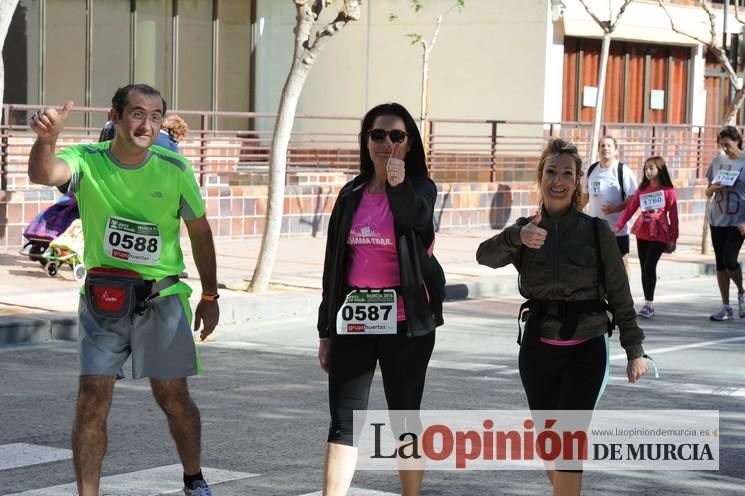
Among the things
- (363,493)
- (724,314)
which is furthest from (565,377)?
(724,314)

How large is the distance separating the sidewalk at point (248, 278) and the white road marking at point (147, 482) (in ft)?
16.2

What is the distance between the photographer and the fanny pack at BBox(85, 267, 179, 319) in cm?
592

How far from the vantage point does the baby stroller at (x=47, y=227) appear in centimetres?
1463

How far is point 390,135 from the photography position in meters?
5.77

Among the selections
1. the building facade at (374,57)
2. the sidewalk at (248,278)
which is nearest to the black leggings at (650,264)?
the sidewalk at (248,278)

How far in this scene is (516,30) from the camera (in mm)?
29297

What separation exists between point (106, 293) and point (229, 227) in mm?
14087

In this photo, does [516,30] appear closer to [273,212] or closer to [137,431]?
[273,212]

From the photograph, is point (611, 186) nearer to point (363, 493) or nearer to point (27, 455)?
point (363, 493)

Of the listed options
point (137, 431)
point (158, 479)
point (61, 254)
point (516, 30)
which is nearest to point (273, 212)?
→ point (61, 254)

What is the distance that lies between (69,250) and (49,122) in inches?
357

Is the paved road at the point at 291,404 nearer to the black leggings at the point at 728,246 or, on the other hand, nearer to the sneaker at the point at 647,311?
the sneaker at the point at 647,311

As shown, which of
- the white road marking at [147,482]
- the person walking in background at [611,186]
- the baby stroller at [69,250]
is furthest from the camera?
the baby stroller at [69,250]

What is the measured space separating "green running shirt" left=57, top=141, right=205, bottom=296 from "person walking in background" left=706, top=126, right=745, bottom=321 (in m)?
8.76
